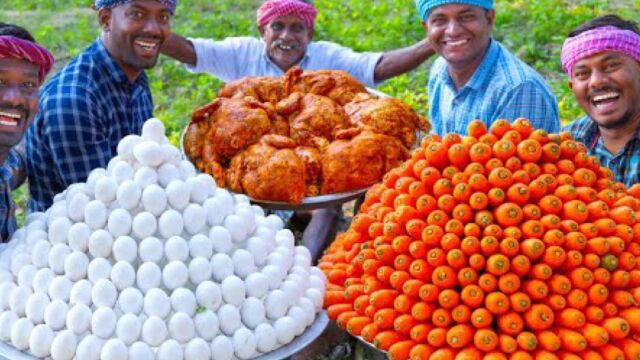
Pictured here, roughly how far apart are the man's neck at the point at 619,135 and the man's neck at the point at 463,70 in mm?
753

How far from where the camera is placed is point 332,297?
2500mm

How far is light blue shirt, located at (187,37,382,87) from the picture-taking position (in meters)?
4.61

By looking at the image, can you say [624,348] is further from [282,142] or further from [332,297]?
[282,142]

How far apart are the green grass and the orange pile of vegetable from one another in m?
3.87

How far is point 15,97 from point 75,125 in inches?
19.6

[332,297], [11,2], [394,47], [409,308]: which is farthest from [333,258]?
[11,2]

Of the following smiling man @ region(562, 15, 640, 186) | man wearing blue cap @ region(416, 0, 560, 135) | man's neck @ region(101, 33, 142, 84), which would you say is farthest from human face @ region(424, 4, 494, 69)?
man's neck @ region(101, 33, 142, 84)

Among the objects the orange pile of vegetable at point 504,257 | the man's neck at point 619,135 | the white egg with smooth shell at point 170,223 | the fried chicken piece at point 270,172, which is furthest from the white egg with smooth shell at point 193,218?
the man's neck at point 619,135

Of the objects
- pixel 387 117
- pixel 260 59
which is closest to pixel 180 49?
pixel 260 59

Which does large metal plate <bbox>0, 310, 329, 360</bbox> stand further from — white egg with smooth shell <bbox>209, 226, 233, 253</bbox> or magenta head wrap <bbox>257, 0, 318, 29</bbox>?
magenta head wrap <bbox>257, 0, 318, 29</bbox>

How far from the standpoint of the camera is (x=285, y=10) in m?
4.33

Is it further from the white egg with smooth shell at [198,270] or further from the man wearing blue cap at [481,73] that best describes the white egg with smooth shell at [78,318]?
the man wearing blue cap at [481,73]

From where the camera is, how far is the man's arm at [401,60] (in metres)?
4.53

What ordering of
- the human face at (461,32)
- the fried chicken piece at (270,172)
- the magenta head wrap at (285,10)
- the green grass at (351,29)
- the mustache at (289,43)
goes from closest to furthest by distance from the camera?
the fried chicken piece at (270,172), the human face at (461,32), the magenta head wrap at (285,10), the mustache at (289,43), the green grass at (351,29)
